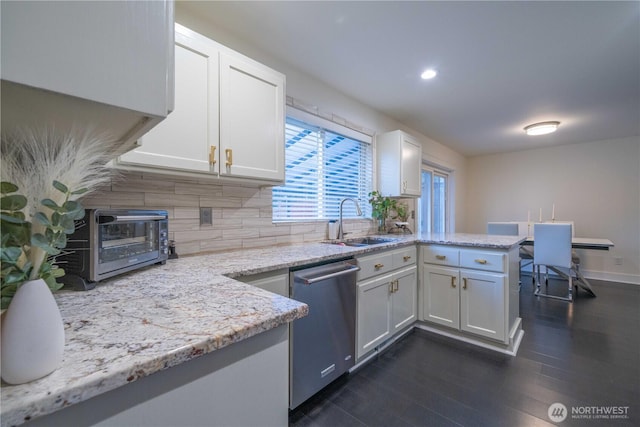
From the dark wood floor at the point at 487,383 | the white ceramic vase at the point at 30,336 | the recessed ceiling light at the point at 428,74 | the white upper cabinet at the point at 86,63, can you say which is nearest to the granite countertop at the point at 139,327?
the white ceramic vase at the point at 30,336

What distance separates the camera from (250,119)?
66.7 inches

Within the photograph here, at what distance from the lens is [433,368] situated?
1.99 meters

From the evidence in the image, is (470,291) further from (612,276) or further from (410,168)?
(612,276)

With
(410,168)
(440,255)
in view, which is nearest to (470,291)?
(440,255)

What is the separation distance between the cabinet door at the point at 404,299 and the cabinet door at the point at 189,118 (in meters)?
1.75

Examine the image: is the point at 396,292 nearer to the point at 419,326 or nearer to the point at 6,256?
the point at 419,326

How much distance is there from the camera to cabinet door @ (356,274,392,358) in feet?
6.36

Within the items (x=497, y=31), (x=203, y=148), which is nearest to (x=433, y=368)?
(x=203, y=148)

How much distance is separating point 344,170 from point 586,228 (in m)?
4.96

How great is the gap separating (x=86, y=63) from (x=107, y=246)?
69 cm

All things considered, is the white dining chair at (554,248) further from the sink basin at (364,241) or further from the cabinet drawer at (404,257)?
the sink basin at (364,241)

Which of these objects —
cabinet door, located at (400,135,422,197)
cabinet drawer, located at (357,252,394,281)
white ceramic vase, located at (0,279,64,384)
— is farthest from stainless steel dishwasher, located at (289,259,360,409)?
cabinet door, located at (400,135,422,197)

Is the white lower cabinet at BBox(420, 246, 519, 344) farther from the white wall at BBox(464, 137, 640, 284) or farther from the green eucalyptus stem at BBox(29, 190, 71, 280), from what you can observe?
the white wall at BBox(464, 137, 640, 284)

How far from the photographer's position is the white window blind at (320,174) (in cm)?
236
